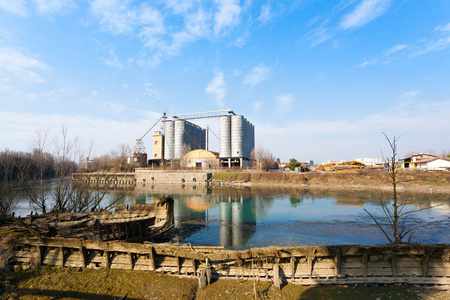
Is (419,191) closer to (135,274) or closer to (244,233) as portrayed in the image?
(244,233)

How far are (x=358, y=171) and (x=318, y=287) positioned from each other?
55.6 meters

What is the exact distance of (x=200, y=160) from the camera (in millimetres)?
90375

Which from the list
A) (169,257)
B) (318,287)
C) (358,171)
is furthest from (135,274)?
(358,171)

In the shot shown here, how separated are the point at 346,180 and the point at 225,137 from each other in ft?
170

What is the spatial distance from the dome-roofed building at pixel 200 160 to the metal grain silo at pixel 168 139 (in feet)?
36.6

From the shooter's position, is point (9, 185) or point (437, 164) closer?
point (9, 185)

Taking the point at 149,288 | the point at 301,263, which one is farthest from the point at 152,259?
the point at 301,263

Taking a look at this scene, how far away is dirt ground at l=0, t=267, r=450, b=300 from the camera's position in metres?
7.12

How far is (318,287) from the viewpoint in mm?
7520

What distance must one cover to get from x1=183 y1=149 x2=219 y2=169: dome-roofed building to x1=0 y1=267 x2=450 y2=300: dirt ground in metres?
76.9

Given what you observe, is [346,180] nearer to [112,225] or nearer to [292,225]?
[292,225]

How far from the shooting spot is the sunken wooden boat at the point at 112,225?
11.6 metres

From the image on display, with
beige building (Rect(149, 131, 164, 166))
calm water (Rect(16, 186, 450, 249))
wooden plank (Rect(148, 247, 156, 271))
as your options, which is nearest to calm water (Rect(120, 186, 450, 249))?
calm water (Rect(16, 186, 450, 249))

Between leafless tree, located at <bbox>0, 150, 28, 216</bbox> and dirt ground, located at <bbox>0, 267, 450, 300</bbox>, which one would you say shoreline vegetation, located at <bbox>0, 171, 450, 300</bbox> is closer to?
dirt ground, located at <bbox>0, 267, 450, 300</bbox>
